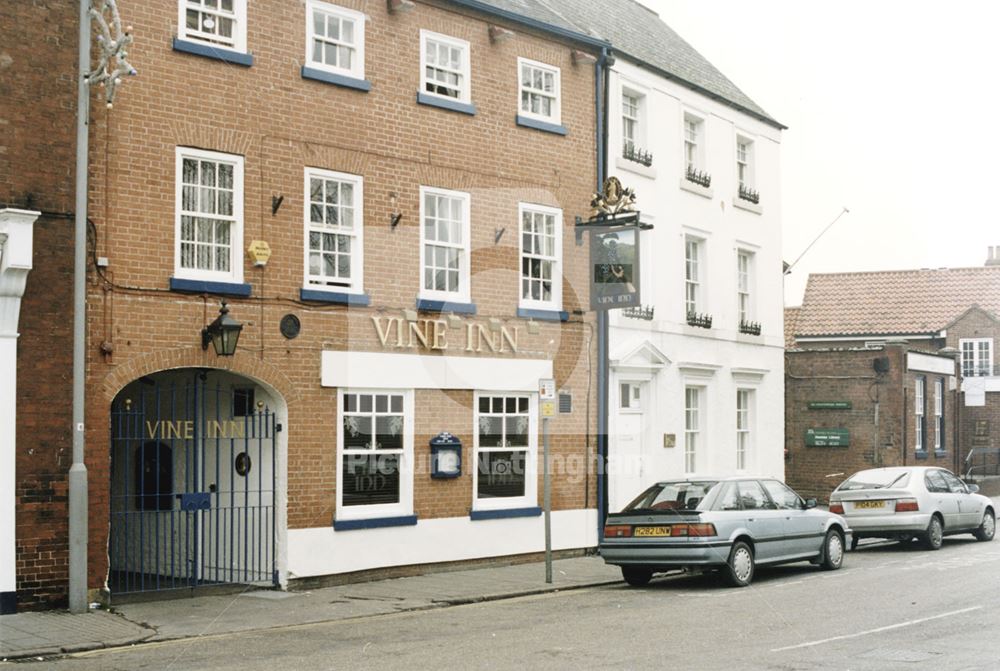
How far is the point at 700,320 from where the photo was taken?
24938mm

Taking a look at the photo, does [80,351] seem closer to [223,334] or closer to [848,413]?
[223,334]

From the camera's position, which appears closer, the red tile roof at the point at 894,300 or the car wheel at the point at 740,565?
the car wheel at the point at 740,565

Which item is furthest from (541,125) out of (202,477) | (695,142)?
(202,477)

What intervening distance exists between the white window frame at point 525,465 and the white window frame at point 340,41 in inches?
218

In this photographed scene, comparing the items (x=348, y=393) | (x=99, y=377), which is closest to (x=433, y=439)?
(x=348, y=393)

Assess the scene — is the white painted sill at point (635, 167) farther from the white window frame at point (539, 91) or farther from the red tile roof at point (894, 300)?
the red tile roof at point (894, 300)

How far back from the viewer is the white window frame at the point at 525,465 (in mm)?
19484

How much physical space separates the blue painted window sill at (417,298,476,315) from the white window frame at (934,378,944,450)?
21.5 metres

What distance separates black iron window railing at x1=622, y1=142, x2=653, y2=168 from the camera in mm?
23109

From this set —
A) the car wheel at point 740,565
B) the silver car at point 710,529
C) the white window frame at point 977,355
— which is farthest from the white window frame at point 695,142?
the white window frame at point 977,355

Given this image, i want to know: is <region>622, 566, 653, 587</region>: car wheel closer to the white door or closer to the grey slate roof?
the white door

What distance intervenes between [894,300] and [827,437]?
1531 centimetres

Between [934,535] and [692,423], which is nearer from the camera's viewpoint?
[934,535]

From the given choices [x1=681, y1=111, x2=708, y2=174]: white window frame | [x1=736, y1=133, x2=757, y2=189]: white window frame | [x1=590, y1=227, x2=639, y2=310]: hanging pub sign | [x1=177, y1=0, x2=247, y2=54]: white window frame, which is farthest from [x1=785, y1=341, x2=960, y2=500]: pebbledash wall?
[x1=177, y1=0, x2=247, y2=54]: white window frame
